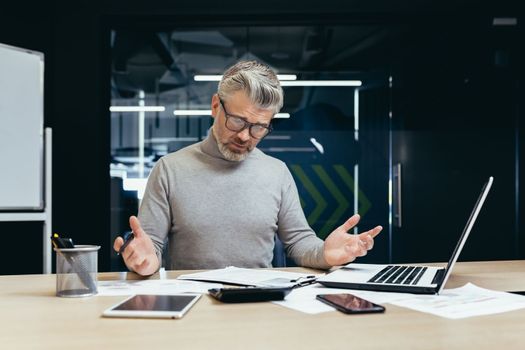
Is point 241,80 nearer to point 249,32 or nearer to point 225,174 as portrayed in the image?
point 225,174

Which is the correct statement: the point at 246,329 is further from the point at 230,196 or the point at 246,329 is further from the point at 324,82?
the point at 324,82

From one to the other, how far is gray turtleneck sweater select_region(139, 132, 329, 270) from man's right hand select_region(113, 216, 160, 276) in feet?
1.34

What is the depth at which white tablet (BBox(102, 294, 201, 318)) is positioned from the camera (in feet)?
3.54

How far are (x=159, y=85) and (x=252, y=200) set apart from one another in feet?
8.64

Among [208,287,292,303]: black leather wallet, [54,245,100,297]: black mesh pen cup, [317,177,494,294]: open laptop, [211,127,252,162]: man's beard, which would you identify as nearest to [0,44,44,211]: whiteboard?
[211,127,252,162]: man's beard

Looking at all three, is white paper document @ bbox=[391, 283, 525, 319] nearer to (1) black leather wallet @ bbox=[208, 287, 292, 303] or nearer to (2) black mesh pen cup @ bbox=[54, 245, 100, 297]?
(1) black leather wallet @ bbox=[208, 287, 292, 303]

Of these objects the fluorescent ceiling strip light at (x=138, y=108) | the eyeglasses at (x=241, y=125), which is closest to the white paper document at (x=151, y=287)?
the eyeglasses at (x=241, y=125)

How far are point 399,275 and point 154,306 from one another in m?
0.70

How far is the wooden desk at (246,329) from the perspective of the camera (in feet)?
3.01

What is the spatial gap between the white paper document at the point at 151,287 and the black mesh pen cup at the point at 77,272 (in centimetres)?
4

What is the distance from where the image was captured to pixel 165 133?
4.50 metres

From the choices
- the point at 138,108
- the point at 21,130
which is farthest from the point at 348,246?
the point at 138,108

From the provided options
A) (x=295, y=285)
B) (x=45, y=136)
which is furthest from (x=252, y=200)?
(x=45, y=136)

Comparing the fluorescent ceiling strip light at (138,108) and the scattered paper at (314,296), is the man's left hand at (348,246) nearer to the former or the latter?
the scattered paper at (314,296)
